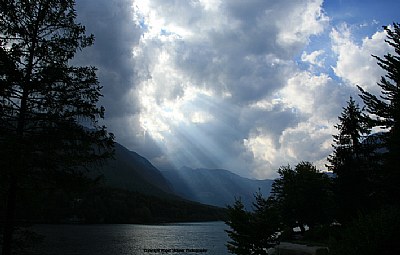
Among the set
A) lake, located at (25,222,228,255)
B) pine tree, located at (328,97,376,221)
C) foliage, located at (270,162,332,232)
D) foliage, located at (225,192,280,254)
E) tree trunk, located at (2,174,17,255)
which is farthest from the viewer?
lake, located at (25,222,228,255)

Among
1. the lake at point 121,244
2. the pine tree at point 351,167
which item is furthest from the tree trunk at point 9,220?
the lake at point 121,244

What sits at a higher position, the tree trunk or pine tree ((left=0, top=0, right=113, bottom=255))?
pine tree ((left=0, top=0, right=113, bottom=255))

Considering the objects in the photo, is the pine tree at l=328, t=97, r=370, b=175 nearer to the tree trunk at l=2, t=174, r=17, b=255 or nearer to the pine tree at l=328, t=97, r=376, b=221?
the pine tree at l=328, t=97, r=376, b=221

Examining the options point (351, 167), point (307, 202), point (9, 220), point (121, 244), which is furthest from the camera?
point (121, 244)

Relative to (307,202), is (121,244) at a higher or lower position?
lower

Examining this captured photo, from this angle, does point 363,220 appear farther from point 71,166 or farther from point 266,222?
point 71,166

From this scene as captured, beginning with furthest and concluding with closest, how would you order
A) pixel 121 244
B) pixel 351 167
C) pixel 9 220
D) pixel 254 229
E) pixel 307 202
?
pixel 121 244 → pixel 307 202 → pixel 351 167 → pixel 254 229 → pixel 9 220

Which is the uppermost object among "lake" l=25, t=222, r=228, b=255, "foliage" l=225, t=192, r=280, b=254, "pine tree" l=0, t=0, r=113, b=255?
"pine tree" l=0, t=0, r=113, b=255

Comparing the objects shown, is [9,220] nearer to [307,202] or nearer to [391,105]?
[391,105]

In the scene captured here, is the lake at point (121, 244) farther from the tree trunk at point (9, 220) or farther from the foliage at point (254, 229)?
the tree trunk at point (9, 220)

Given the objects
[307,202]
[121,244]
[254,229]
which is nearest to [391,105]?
[254,229]

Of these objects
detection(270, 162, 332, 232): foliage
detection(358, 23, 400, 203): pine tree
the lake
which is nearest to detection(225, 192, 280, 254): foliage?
detection(358, 23, 400, 203): pine tree

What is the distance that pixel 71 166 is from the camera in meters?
15.6

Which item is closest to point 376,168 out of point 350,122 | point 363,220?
point 350,122
